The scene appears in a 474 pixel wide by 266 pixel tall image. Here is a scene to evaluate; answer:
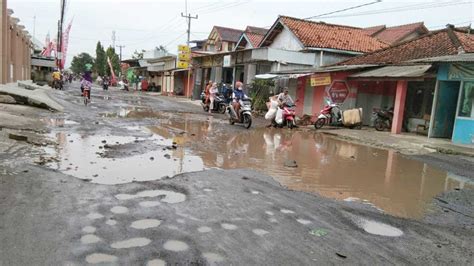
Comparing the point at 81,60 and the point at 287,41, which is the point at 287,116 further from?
the point at 81,60

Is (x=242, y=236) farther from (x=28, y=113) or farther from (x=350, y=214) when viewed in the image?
(x=28, y=113)

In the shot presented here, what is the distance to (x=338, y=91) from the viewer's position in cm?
1909

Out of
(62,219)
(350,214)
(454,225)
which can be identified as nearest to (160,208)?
(62,219)

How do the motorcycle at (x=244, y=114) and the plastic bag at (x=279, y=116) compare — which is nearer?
the motorcycle at (x=244, y=114)

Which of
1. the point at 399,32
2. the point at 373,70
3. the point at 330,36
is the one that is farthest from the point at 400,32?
the point at 373,70

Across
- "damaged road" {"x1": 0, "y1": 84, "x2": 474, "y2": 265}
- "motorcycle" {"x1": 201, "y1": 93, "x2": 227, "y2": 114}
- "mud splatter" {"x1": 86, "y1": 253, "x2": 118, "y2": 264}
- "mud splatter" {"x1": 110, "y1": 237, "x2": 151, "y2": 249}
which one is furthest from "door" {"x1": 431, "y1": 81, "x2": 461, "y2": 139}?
"mud splatter" {"x1": 86, "y1": 253, "x2": 118, "y2": 264}

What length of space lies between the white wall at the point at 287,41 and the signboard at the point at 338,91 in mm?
6787

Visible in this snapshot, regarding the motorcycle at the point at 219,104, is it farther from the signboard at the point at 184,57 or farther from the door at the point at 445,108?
the signboard at the point at 184,57

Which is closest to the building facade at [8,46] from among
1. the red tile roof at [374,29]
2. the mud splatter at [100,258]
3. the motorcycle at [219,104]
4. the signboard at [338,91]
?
the motorcycle at [219,104]

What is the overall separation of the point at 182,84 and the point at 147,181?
4267 centimetres

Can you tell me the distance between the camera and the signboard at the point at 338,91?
18.9 metres

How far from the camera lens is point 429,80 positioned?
16109 mm

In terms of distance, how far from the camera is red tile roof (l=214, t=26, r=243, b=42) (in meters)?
45.6

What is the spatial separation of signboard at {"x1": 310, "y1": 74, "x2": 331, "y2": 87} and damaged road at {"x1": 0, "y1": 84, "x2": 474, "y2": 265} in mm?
10056
